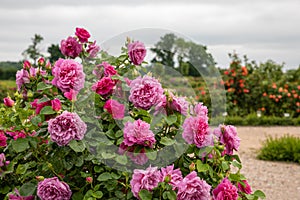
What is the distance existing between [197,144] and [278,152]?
454cm

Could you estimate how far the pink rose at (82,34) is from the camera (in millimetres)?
2500

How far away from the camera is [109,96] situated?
217 centimetres

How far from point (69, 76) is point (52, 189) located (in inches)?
20.3

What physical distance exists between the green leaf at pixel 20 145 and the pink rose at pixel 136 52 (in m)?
0.66

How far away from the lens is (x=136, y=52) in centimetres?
233

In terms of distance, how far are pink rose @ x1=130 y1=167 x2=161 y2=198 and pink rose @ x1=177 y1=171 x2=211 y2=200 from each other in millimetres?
104

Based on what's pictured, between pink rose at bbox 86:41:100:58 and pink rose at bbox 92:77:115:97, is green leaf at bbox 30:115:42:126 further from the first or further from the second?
pink rose at bbox 86:41:100:58

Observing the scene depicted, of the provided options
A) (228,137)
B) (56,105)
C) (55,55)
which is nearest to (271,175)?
(55,55)

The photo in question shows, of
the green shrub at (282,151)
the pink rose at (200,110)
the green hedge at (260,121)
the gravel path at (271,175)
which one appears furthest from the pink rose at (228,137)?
the green hedge at (260,121)

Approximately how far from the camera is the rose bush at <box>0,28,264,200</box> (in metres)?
1.96

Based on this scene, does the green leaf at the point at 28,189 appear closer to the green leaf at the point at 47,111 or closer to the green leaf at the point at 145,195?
the green leaf at the point at 47,111

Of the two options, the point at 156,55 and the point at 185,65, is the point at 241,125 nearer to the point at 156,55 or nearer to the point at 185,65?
the point at 185,65

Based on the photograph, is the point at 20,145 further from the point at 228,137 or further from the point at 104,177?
the point at 228,137

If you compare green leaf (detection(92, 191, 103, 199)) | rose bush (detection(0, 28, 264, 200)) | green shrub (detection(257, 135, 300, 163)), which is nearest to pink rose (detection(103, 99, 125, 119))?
rose bush (detection(0, 28, 264, 200))
